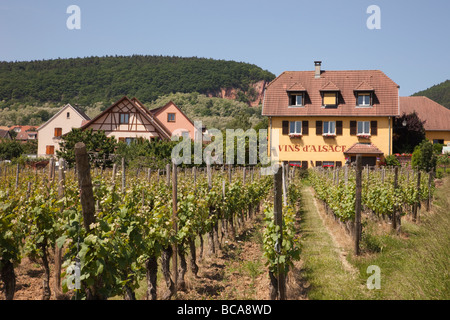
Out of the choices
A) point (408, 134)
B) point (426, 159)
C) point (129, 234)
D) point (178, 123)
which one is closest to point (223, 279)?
point (129, 234)

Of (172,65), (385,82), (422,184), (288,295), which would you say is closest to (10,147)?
(385,82)

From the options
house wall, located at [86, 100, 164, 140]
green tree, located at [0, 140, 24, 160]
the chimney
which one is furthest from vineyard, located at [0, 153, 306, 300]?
green tree, located at [0, 140, 24, 160]

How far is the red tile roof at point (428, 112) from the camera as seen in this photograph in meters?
42.1

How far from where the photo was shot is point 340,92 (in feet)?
117

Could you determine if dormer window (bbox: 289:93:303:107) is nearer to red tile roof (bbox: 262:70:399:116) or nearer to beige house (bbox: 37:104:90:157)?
red tile roof (bbox: 262:70:399:116)

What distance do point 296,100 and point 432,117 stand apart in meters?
16.6

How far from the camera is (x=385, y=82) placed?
35.9 meters

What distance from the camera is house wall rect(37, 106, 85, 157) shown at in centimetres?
4962

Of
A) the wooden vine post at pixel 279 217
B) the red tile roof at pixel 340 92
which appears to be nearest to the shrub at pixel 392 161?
the red tile roof at pixel 340 92

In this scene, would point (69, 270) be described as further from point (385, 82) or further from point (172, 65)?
point (172, 65)

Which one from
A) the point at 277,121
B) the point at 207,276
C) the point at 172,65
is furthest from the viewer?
the point at 172,65

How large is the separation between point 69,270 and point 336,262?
5558 mm
